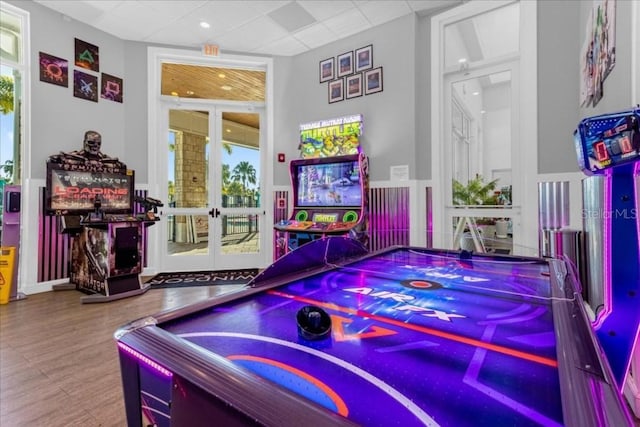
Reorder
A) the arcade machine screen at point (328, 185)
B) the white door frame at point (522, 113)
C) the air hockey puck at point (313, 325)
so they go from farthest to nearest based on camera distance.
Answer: the arcade machine screen at point (328, 185)
the white door frame at point (522, 113)
the air hockey puck at point (313, 325)

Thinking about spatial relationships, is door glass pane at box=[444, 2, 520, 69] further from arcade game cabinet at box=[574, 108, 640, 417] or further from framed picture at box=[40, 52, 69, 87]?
framed picture at box=[40, 52, 69, 87]

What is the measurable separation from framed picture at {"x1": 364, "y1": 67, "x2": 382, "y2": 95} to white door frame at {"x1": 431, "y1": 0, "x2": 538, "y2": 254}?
2.14 feet

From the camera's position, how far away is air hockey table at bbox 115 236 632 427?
536 millimetres

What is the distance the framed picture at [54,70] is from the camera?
12.6 feet

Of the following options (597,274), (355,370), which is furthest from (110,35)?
(597,274)

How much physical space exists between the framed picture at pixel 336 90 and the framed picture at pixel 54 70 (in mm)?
3283

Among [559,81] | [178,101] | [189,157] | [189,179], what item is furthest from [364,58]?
[189,179]

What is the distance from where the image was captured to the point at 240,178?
203 inches

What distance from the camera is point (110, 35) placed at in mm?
4445

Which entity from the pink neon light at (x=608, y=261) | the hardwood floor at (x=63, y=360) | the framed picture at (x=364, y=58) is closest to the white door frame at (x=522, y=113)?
the framed picture at (x=364, y=58)

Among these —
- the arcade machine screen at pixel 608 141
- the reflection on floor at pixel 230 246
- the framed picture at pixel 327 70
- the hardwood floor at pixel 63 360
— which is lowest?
the hardwood floor at pixel 63 360

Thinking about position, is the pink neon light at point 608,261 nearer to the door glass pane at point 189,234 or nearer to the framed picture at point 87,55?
the door glass pane at point 189,234

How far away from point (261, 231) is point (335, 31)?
2968mm

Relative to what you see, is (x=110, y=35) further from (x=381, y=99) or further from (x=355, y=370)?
(x=355, y=370)
